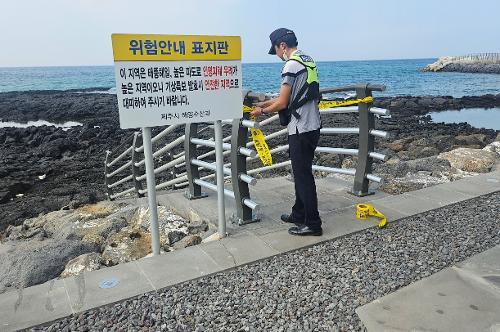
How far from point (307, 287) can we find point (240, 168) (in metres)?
1.65

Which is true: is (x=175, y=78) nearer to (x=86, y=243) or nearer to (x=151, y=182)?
(x=151, y=182)

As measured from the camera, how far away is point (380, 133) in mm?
5008

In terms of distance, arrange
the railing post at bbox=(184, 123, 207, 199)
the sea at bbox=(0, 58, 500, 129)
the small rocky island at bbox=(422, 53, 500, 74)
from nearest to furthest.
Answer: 1. the railing post at bbox=(184, 123, 207, 199)
2. the sea at bbox=(0, 58, 500, 129)
3. the small rocky island at bbox=(422, 53, 500, 74)

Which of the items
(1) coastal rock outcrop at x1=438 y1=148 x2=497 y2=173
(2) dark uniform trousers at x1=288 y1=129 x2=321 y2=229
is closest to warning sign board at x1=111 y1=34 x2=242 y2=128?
(2) dark uniform trousers at x1=288 y1=129 x2=321 y2=229

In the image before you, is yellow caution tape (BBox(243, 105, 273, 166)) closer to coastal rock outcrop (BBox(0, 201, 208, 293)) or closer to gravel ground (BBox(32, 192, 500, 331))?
gravel ground (BBox(32, 192, 500, 331))

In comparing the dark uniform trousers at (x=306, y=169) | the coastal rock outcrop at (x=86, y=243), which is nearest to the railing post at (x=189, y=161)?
the coastal rock outcrop at (x=86, y=243)

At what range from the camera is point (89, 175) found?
13.0 meters

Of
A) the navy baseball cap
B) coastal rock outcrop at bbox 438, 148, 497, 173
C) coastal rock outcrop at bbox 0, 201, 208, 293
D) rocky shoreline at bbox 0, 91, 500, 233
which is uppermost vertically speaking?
the navy baseball cap

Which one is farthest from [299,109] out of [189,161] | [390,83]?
[390,83]

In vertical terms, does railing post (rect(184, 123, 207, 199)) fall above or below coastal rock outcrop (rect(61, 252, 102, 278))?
above

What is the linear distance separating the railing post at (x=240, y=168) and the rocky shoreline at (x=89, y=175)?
2.04ft

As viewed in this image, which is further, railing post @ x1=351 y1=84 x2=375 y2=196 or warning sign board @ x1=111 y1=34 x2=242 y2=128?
railing post @ x1=351 y1=84 x2=375 y2=196

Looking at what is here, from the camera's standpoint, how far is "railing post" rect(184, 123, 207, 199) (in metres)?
5.28

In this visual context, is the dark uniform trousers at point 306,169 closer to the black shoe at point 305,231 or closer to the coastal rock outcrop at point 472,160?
the black shoe at point 305,231
